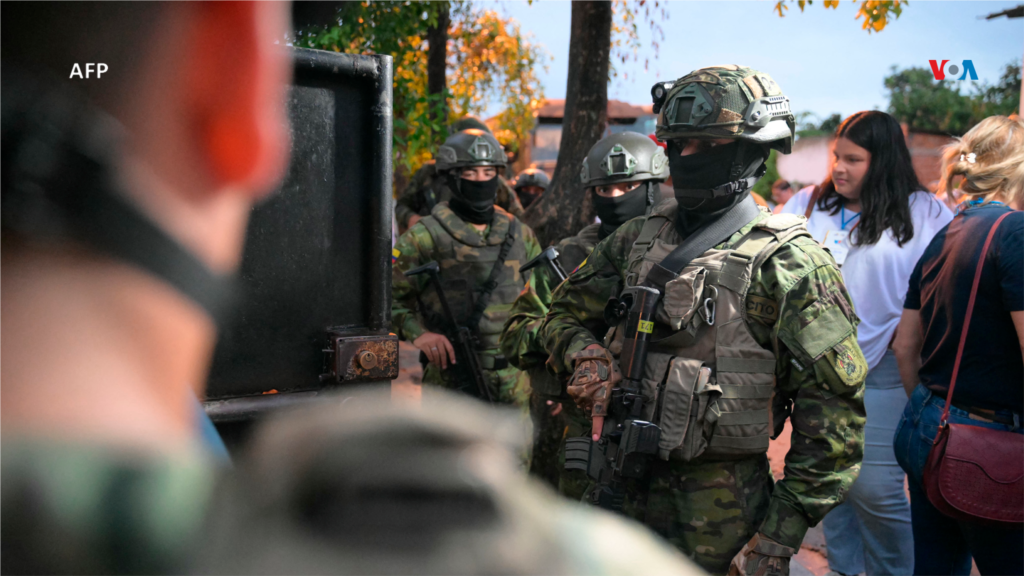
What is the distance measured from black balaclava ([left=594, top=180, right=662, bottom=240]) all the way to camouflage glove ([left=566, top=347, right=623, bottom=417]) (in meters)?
1.49

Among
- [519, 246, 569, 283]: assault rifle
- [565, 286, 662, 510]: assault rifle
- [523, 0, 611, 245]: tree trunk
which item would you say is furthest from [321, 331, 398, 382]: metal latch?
[523, 0, 611, 245]: tree trunk

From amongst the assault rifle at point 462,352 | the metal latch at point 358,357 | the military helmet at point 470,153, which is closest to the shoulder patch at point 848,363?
the metal latch at point 358,357

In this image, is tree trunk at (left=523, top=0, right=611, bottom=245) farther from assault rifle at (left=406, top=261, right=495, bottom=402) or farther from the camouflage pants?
the camouflage pants

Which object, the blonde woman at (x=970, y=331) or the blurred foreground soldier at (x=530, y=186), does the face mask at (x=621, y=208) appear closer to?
the blonde woman at (x=970, y=331)

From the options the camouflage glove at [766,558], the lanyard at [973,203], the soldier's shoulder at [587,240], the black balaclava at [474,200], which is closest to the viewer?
the camouflage glove at [766,558]

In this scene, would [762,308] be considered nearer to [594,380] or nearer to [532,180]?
[594,380]

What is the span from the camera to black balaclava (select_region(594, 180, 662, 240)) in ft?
12.6

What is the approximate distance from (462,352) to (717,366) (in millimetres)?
2384

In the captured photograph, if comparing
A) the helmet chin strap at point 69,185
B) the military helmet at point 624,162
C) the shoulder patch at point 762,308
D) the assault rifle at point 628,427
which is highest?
the military helmet at point 624,162

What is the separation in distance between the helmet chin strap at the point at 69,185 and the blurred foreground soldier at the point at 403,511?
0.16 meters

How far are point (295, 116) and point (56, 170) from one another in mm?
1753

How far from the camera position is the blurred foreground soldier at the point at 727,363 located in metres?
2.21

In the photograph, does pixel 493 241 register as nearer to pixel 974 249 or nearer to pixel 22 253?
pixel 974 249

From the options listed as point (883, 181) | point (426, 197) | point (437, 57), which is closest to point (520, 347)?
point (883, 181)
